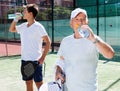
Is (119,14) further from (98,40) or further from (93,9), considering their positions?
(98,40)

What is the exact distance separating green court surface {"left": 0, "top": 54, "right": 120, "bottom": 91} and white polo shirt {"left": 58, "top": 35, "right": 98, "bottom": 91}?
172 inches

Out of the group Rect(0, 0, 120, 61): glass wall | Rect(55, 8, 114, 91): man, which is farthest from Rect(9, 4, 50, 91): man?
Rect(0, 0, 120, 61): glass wall

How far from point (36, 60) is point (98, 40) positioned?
2.55 meters

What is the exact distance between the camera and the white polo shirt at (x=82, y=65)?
10.4ft

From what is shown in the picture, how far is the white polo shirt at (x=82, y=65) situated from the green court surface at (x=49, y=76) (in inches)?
172

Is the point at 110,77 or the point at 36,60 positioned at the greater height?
the point at 36,60

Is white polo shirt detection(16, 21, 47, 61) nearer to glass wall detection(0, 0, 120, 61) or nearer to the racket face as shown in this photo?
the racket face

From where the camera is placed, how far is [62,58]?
3.41 m

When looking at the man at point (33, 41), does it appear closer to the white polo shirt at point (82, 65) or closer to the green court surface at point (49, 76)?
the white polo shirt at point (82, 65)

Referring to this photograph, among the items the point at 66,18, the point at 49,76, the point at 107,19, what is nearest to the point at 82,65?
the point at 49,76

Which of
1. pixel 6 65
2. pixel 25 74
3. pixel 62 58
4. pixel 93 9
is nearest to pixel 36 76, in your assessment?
pixel 25 74

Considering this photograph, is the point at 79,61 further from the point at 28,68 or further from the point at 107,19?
the point at 107,19

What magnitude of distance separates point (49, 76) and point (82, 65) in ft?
20.0

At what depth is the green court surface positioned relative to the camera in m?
7.86
